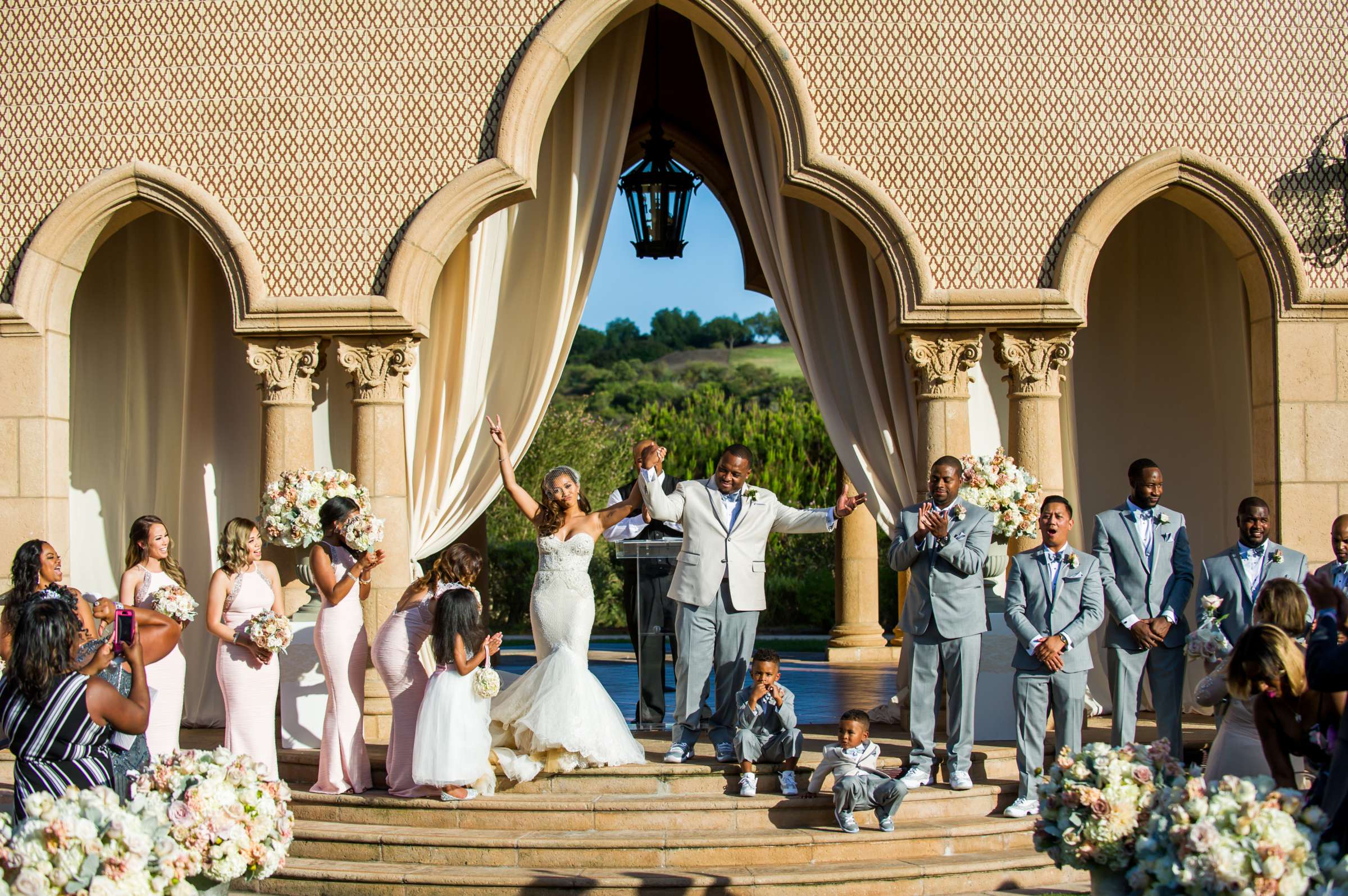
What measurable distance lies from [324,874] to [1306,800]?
13.6 ft

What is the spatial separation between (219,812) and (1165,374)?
24.0ft

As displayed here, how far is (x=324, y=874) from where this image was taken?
6348 millimetres

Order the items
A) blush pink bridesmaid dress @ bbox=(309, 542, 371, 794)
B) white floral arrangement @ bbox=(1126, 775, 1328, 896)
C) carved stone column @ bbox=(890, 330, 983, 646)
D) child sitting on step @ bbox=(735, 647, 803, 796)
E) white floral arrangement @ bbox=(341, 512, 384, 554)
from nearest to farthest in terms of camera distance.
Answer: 1. white floral arrangement @ bbox=(1126, 775, 1328, 896)
2. child sitting on step @ bbox=(735, 647, 803, 796)
3. blush pink bridesmaid dress @ bbox=(309, 542, 371, 794)
4. white floral arrangement @ bbox=(341, 512, 384, 554)
5. carved stone column @ bbox=(890, 330, 983, 646)

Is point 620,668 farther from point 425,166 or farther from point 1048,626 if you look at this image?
point 1048,626

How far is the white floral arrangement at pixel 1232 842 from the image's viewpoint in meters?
4.02

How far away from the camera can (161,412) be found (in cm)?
993

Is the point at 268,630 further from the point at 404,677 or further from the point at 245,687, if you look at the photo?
the point at 404,677

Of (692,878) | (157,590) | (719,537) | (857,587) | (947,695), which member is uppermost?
(719,537)

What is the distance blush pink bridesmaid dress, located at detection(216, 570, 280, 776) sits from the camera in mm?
7207

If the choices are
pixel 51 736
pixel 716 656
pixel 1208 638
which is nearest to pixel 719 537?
pixel 716 656

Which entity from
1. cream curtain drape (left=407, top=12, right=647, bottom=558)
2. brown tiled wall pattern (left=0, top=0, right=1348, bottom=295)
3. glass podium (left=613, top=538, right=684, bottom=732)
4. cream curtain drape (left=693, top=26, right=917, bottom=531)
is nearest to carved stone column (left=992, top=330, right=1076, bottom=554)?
brown tiled wall pattern (left=0, top=0, right=1348, bottom=295)

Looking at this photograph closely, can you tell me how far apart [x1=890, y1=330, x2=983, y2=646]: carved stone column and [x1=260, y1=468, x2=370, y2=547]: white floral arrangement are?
3.42 meters

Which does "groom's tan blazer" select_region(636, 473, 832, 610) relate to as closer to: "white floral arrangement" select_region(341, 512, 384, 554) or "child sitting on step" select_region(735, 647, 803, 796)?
"child sitting on step" select_region(735, 647, 803, 796)

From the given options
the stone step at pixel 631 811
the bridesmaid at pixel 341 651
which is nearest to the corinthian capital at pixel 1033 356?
the stone step at pixel 631 811
